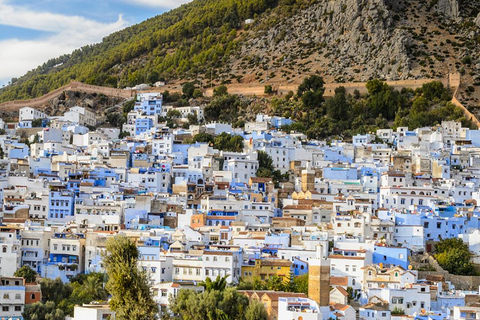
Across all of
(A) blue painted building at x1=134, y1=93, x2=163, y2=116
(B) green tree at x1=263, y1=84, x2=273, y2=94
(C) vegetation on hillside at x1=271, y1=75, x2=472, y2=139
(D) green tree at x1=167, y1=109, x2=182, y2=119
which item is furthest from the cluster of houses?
(B) green tree at x1=263, y1=84, x2=273, y2=94

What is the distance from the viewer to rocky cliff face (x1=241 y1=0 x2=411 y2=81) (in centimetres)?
7319

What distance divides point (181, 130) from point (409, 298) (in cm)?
2933

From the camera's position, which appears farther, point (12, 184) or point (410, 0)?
point (410, 0)

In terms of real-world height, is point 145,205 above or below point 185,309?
above

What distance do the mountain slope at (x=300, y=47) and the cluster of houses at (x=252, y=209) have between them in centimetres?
1309

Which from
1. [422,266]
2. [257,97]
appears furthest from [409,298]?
[257,97]

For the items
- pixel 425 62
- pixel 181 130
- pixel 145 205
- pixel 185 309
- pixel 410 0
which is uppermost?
pixel 410 0

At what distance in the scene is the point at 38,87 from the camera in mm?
83375

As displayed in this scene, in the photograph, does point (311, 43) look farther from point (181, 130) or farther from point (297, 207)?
point (297, 207)

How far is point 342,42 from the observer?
3046 inches

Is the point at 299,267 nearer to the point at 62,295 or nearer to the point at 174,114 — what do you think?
the point at 62,295

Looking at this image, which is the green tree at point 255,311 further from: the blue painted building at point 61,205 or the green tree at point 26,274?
the blue painted building at point 61,205

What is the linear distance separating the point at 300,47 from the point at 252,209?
36.9 m

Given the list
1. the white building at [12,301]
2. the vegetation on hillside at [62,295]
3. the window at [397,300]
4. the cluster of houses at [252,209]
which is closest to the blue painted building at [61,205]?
the cluster of houses at [252,209]
